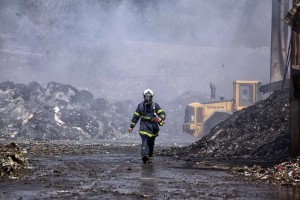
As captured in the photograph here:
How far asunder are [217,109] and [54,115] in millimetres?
9713

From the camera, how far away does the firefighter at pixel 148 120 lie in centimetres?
1125

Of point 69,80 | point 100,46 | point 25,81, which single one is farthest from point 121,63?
point 25,81

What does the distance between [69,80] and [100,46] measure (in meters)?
5.14

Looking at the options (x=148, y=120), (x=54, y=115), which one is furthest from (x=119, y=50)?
(x=148, y=120)

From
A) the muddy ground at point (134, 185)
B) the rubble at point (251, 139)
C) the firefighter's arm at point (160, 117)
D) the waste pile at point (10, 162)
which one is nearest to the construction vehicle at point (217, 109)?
the rubble at point (251, 139)

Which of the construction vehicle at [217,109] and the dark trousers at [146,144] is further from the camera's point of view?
the construction vehicle at [217,109]

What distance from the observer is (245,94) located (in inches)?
1101

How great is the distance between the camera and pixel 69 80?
44.6m

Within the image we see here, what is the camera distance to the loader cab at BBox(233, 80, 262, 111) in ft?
90.4

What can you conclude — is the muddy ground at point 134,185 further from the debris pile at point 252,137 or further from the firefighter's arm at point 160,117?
the debris pile at point 252,137

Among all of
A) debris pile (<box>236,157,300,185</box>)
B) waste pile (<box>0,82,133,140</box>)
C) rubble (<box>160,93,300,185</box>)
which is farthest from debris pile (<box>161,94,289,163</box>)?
waste pile (<box>0,82,133,140</box>)

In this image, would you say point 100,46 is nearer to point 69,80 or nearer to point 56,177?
point 69,80

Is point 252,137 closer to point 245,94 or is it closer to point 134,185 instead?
point 134,185

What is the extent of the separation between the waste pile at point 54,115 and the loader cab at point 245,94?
8.74 meters
